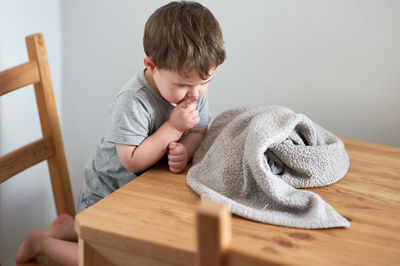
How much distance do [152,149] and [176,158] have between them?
2.1 inches

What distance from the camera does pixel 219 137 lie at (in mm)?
919

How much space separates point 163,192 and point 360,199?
14.2 inches

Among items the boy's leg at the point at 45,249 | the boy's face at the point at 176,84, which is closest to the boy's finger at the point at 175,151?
the boy's face at the point at 176,84

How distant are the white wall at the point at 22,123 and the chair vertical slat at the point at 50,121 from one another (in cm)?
12

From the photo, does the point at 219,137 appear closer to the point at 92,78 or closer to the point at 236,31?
the point at 236,31

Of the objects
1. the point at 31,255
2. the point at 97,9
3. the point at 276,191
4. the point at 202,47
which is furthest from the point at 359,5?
the point at 31,255

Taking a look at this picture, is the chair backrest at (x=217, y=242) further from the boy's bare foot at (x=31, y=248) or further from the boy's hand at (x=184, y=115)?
the boy's bare foot at (x=31, y=248)

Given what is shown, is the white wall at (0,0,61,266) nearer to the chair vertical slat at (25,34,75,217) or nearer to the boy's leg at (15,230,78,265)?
the chair vertical slat at (25,34,75,217)

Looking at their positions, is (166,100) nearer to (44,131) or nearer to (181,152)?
(181,152)

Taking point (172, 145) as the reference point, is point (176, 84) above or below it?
above

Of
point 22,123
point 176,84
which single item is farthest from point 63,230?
point 176,84

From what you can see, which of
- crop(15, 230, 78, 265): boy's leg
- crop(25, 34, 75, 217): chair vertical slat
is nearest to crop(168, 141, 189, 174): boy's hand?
crop(15, 230, 78, 265): boy's leg

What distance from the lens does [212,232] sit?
43cm

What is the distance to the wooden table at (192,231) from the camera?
0.63 metres
